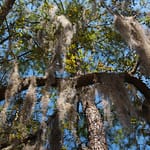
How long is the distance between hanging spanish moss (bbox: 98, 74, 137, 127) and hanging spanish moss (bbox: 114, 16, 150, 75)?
1.11 feet

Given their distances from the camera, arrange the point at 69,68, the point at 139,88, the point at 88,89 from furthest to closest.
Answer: the point at 69,68
the point at 88,89
the point at 139,88

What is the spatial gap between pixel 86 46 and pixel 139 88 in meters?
3.63

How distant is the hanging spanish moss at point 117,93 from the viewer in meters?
4.26

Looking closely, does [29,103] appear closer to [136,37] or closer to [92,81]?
[92,81]

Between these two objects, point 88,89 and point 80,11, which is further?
point 80,11

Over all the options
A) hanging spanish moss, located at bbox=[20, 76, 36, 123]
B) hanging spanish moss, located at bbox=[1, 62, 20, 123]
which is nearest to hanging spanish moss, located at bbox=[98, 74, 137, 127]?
hanging spanish moss, located at bbox=[20, 76, 36, 123]

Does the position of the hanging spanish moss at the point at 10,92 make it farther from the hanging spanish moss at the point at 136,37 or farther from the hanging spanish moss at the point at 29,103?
the hanging spanish moss at the point at 136,37

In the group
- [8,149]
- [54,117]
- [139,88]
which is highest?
[139,88]

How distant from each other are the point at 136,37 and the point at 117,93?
0.75 metres

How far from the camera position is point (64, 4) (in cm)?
858

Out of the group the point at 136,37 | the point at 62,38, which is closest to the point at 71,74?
the point at 62,38

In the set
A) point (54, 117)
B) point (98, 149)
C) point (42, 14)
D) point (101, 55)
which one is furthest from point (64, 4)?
point (54, 117)

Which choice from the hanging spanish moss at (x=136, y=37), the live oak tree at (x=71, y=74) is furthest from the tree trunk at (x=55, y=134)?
the hanging spanish moss at (x=136, y=37)

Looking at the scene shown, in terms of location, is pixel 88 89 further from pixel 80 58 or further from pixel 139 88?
pixel 80 58
